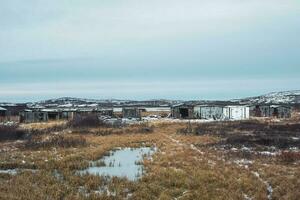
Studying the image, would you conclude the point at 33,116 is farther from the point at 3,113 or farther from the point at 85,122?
the point at 85,122

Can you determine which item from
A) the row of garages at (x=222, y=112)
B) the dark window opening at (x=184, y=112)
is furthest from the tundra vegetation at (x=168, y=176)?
the dark window opening at (x=184, y=112)

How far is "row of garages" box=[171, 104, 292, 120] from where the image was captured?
81625 mm

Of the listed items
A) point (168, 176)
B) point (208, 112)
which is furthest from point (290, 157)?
point (208, 112)

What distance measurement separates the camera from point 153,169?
2047 cm

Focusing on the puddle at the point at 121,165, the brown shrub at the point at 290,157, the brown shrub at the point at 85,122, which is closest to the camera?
the puddle at the point at 121,165

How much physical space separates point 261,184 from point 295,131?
101 ft

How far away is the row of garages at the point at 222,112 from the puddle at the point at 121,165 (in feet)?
173

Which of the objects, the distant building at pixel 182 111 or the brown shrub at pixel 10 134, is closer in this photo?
the brown shrub at pixel 10 134

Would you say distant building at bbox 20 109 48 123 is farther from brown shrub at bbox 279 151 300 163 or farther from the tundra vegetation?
brown shrub at bbox 279 151 300 163

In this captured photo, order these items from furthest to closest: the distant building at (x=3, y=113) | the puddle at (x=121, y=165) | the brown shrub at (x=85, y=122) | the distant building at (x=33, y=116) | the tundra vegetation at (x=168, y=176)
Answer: the distant building at (x=33, y=116) < the distant building at (x=3, y=113) < the brown shrub at (x=85, y=122) < the puddle at (x=121, y=165) < the tundra vegetation at (x=168, y=176)

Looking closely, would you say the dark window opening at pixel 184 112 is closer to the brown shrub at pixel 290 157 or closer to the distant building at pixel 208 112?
the distant building at pixel 208 112

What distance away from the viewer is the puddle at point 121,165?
19844mm

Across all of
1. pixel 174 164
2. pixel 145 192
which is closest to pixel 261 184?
pixel 145 192

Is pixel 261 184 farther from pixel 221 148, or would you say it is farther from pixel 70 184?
pixel 221 148
